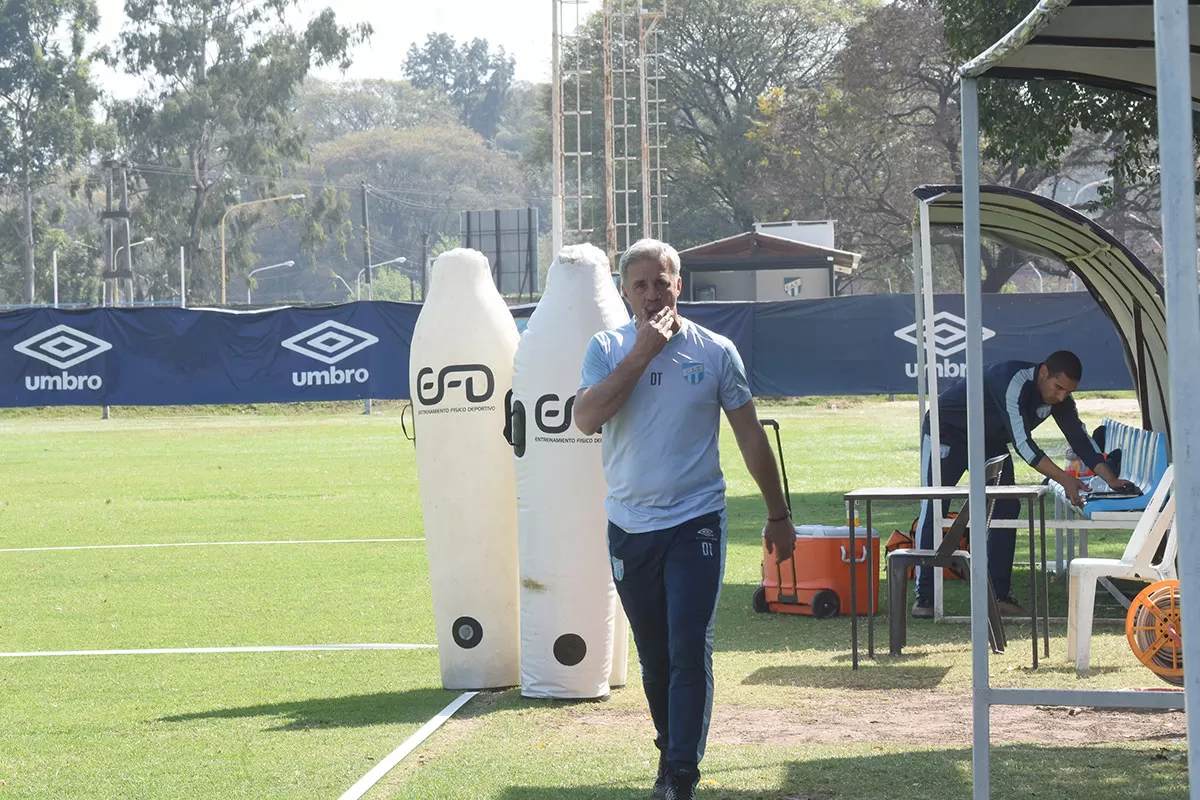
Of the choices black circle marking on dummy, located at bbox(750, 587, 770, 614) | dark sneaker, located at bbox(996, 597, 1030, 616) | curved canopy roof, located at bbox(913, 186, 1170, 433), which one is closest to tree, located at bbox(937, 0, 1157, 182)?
curved canopy roof, located at bbox(913, 186, 1170, 433)

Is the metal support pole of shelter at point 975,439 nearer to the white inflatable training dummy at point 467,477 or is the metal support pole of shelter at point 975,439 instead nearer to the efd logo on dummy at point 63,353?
the white inflatable training dummy at point 467,477

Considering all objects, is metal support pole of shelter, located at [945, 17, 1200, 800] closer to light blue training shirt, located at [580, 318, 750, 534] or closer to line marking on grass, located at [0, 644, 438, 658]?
light blue training shirt, located at [580, 318, 750, 534]

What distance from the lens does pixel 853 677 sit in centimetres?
812

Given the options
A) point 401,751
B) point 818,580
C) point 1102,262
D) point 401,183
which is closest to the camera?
point 401,751

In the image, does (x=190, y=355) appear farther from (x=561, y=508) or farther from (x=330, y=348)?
(x=561, y=508)

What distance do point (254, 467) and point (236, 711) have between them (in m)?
16.3

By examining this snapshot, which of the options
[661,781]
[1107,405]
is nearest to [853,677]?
[661,781]

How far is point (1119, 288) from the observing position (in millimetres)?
11633

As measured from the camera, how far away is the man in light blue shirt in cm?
545

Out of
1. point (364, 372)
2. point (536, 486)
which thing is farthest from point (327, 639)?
point (364, 372)

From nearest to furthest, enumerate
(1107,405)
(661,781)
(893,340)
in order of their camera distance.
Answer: (661,781) < (893,340) < (1107,405)

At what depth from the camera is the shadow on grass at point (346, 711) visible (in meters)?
7.08

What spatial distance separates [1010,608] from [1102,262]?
2654 millimetres

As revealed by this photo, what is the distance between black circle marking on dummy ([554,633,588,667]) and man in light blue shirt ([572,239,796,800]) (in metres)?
1.73
